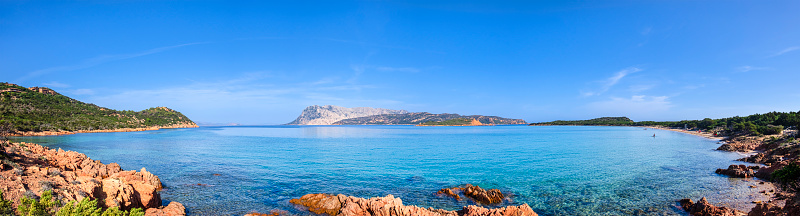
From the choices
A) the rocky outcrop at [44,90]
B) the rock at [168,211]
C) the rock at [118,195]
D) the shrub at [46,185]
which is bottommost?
the rock at [168,211]

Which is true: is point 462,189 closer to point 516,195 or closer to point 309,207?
point 516,195

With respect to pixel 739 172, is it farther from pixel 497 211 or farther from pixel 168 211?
pixel 168 211

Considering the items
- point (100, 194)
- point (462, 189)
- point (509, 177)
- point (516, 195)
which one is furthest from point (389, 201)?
point (509, 177)

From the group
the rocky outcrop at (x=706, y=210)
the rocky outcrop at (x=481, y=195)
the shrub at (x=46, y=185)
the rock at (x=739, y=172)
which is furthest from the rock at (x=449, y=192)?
the rock at (x=739, y=172)

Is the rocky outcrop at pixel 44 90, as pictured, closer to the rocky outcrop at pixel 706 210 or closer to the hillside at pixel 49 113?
the hillside at pixel 49 113

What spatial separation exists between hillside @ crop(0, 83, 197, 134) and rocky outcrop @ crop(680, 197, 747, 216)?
360 feet

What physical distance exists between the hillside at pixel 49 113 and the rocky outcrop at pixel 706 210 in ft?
360

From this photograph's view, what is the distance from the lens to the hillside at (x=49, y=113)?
79.1 metres

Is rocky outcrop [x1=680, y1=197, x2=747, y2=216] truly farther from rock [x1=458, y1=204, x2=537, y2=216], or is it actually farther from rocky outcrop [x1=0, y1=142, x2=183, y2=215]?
rocky outcrop [x1=0, y1=142, x2=183, y2=215]

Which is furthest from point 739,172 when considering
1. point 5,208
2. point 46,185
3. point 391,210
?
point 46,185

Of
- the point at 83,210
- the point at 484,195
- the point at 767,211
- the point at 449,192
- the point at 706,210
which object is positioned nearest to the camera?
the point at 83,210

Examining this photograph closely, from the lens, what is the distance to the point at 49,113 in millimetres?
94188

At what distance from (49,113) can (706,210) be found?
140 metres

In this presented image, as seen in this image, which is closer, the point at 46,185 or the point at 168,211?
the point at 46,185
